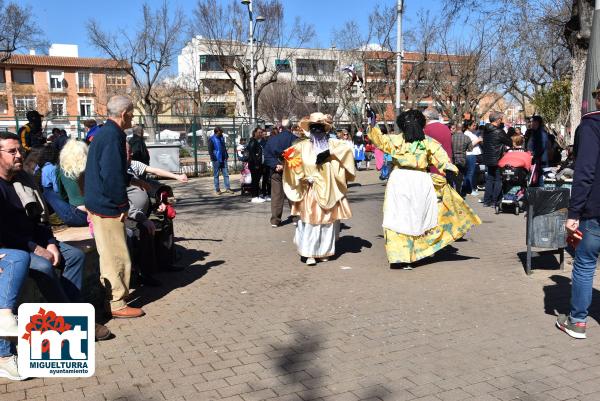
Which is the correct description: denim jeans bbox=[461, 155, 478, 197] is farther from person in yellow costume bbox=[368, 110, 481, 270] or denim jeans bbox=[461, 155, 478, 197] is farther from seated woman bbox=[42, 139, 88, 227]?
seated woman bbox=[42, 139, 88, 227]

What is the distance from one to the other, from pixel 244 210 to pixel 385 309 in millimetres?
7633

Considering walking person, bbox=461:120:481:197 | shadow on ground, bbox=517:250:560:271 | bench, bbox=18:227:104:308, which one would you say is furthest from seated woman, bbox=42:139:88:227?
walking person, bbox=461:120:481:197

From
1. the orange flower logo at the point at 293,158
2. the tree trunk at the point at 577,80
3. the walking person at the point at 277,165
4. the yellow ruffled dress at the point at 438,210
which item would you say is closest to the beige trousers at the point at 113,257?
the orange flower logo at the point at 293,158

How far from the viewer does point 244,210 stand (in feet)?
41.2

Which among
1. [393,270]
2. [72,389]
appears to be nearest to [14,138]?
[72,389]

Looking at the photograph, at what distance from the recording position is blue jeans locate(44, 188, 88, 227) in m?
5.59

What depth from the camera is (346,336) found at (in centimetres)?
457

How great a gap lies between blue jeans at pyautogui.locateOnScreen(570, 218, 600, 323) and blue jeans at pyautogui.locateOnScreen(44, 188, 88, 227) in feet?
15.6

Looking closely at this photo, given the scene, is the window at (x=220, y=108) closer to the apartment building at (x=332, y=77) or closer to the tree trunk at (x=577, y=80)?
the apartment building at (x=332, y=77)

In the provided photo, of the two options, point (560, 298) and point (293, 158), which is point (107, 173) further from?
point (560, 298)

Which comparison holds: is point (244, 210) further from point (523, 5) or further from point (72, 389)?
point (72, 389)

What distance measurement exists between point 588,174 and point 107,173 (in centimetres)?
382

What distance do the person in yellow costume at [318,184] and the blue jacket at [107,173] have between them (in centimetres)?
284

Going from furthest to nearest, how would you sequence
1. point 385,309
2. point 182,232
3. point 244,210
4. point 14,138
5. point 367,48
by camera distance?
point 367,48
point 244,210
point 182,232
point 385,309
point 14,138
